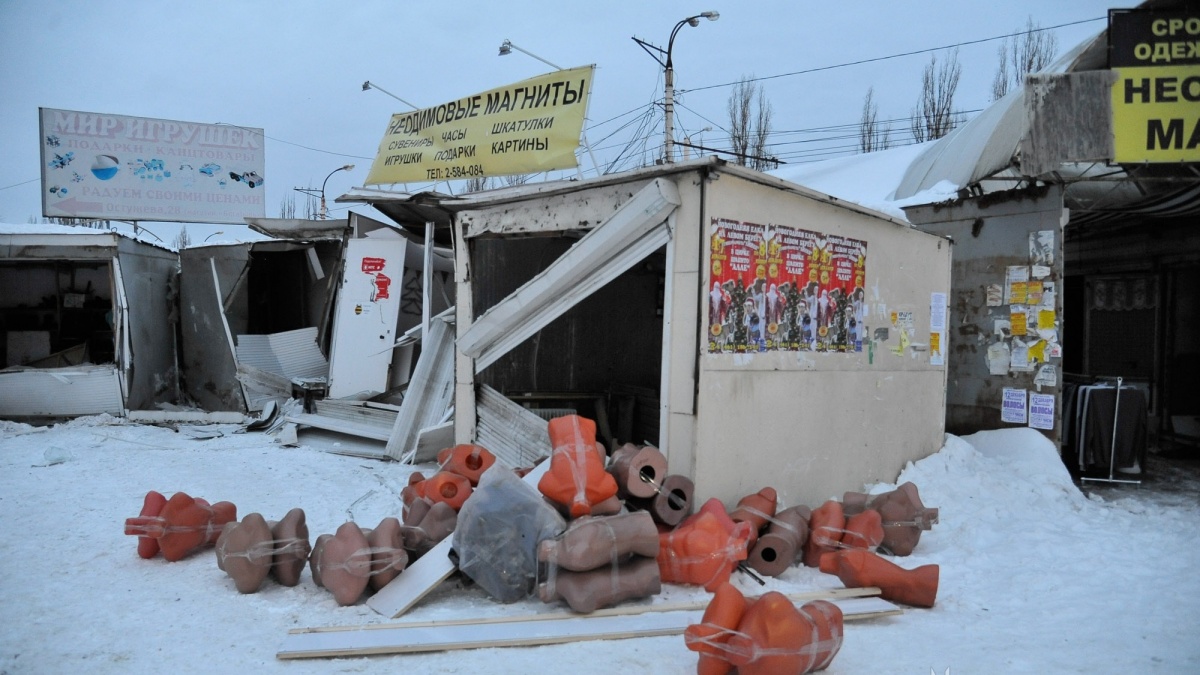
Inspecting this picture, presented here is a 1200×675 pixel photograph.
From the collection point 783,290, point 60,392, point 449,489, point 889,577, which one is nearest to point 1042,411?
point 783,290

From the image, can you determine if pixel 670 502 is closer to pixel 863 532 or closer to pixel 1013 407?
pixel 863 532

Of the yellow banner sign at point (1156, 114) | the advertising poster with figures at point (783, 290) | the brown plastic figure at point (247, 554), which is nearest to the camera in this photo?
the brown plastic figure at point (247, 554)

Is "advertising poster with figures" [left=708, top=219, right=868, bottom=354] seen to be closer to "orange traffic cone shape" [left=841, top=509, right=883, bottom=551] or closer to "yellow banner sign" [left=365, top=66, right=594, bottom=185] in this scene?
"orange traffic cone shape" [left=841, top=509, right=883, bottom=551]

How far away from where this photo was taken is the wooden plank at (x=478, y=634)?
3.61 metres

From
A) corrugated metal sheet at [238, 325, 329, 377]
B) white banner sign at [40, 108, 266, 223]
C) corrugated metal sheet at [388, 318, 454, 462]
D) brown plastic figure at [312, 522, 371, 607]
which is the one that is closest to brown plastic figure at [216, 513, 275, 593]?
brown plastic figure at [312, 522, 371, 607]

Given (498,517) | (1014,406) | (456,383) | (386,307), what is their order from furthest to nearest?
(386,307), (1014,406), (456,383), (498,517)

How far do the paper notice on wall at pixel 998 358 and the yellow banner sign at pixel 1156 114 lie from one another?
2.19 m

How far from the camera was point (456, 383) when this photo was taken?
7383mm

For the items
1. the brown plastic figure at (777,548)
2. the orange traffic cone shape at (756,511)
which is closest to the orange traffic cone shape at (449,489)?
the orange traffic cone shape at (756,511)

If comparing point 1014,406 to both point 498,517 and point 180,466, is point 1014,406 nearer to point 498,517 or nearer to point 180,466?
point 498,517

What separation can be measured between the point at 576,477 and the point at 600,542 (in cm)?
53

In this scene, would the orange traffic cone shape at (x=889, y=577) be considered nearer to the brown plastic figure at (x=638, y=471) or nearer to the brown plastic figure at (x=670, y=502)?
the brown plastic figure at (x=670, y=502)

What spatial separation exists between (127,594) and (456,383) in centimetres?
350

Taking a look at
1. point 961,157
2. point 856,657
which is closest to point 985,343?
point 961,157
